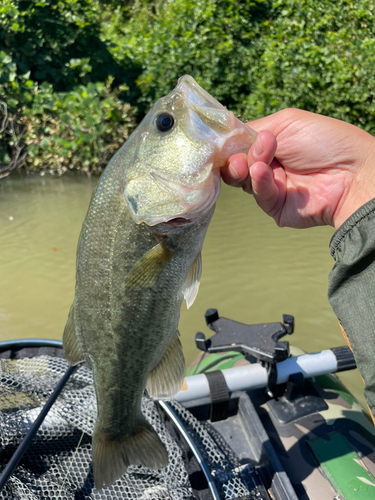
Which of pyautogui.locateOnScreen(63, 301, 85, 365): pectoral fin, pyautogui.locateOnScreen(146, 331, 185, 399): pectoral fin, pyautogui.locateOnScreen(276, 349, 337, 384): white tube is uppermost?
pyautogui.locateOnScreen(63, 301, 85, 365): pectoral fin

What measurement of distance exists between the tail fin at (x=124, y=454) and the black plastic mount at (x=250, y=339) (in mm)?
975

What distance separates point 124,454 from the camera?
1575 millimetres

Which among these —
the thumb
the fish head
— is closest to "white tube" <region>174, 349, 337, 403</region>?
the thumb

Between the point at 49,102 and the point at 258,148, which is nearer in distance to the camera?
the point at 258,148

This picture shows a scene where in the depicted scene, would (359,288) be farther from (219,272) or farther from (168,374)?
(219,272)

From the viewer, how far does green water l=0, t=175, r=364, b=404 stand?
15.0ft

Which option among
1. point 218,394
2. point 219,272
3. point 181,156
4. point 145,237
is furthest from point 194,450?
point 219,272

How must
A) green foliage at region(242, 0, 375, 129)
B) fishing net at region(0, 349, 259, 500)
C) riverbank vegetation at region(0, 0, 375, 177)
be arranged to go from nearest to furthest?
fishing net at region(0, 349, 259, 500) → riverbank vegetation at region(0, 0, 375, 177) → green foliage at region(242, 0, 375, 129)

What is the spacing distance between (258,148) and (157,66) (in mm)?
10494

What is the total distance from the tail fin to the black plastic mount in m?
0.98

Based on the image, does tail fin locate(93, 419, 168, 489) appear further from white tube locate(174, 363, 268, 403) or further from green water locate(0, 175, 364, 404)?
green water locate(0, 175, 364, 404)

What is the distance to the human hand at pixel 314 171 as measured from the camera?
5.64 feet

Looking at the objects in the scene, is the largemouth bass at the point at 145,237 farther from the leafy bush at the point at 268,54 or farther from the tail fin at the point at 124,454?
the leafy bush at the point at 268,54

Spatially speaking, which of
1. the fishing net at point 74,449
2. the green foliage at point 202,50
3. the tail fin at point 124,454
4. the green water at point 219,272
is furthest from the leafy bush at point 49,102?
the tail fin at point 124,454
